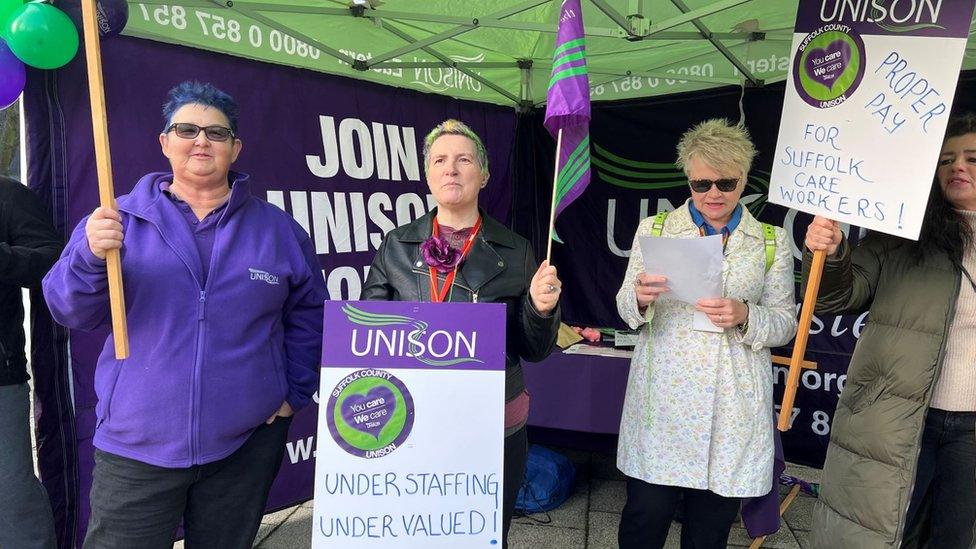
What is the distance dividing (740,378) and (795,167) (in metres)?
0.68

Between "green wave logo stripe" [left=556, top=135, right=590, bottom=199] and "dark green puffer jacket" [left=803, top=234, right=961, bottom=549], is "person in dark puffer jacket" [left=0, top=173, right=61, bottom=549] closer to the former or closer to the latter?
"green wave logo stripe" [left=556, top=135, right=590, bottom=199]

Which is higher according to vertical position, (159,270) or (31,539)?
(159,270)

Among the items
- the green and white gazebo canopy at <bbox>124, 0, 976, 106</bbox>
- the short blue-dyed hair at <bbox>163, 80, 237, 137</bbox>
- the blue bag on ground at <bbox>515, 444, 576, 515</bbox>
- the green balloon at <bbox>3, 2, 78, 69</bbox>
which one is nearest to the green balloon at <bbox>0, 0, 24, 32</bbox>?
the green balloon at <bbox>3, 2, 78, 69</bbox>

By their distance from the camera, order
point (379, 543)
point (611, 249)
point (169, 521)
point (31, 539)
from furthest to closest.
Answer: point (611, 249) → point (31, 539) → point (169, 521) → point (379, 543)

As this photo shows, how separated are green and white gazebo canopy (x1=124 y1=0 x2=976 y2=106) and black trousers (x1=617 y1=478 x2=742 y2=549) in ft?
6.59

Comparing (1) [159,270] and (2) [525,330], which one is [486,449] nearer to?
(2) [525,330]

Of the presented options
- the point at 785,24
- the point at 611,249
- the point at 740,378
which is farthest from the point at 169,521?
the point at 785,24

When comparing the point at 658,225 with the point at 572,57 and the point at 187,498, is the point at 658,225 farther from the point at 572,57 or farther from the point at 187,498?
the point at 187,498

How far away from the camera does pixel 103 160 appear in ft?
4.42

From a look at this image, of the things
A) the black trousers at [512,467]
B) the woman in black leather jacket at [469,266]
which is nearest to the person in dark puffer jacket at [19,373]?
the woman in black leather jacket at [469,266]

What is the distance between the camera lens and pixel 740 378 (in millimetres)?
1924

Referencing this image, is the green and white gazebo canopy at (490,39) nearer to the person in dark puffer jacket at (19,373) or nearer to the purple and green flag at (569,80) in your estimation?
the person in dark puffer jacket at (19,373)

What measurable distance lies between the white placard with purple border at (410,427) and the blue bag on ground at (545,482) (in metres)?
1.76

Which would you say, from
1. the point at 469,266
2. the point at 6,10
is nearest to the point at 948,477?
the point at 469,266
